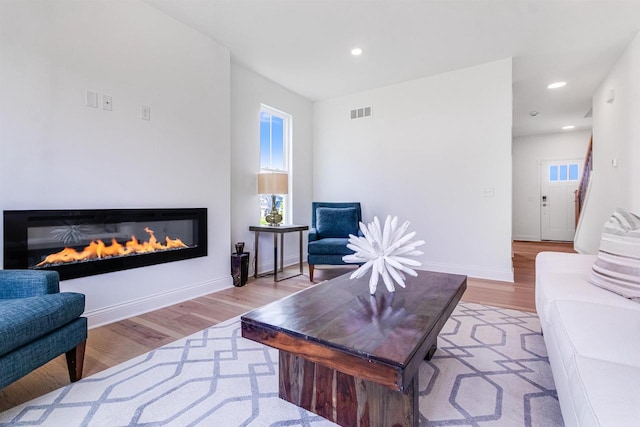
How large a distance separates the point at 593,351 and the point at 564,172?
25.7ft

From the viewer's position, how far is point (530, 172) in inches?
292

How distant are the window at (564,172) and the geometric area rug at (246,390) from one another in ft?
22.0

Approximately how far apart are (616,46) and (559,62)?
1.63ft

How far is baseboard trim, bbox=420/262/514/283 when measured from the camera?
3.67m

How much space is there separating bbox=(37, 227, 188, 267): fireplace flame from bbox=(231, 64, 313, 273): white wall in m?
0.98

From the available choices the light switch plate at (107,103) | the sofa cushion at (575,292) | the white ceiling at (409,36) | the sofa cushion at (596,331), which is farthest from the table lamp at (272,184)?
the sofa cushion at (596,331)

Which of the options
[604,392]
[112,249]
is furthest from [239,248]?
[604,392]

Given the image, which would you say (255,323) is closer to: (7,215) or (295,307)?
(295,307)

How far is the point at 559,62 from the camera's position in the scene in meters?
3.71

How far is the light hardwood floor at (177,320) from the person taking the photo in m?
1.65

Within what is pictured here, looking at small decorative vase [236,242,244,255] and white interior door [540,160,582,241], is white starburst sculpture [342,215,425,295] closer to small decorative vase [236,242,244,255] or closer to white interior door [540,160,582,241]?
small decorative vase [236,242,244,255]

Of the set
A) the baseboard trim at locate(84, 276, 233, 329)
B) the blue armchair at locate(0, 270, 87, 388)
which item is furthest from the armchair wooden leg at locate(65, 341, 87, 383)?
the baseboard trim at locate(84, 276, 233, 329)

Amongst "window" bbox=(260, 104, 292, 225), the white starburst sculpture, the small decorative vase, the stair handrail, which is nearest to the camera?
the white starburst sculpture

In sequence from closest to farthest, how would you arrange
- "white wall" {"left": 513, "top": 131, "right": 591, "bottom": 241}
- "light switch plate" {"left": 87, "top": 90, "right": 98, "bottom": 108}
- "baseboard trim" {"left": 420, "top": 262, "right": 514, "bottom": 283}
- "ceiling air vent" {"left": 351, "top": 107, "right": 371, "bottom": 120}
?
"light switch plate" {"left": 87, "top": 90, "right": 98, "bottom": 108}, "baseboard trim" {"left": 420, "top": 262, "right": 514, "bottom": 283}, "ceiling air vent" {"left": 351, "top": 107, "right": 371, "bottom": 120}, "white wall" {"left": 513, "top": 131, "right": 591, "bottom": 241}
